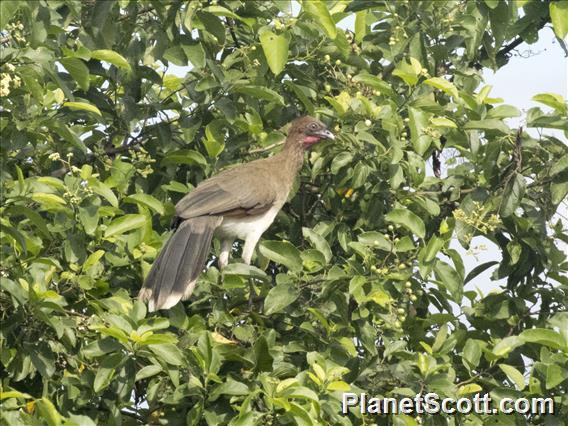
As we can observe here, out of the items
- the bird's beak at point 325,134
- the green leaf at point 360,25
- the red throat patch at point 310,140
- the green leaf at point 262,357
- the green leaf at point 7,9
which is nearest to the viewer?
the green leaf at point 7,9

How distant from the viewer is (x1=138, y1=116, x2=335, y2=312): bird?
5.99m

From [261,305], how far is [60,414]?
1160 mm

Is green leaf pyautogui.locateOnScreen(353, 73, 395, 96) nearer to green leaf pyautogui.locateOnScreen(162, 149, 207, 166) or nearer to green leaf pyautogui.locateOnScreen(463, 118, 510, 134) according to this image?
green leaf pyautogui.locateOnScreen(463, 118, 510, 134)

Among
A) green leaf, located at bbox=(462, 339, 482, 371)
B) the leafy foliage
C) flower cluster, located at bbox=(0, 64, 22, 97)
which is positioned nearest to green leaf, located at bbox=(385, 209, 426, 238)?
the leafy foliage

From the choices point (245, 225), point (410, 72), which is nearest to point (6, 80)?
point (410, 72)

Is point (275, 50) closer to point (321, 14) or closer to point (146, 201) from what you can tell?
point (321, 14)

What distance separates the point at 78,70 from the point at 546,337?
2158mm

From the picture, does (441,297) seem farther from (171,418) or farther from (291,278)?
(171,418)

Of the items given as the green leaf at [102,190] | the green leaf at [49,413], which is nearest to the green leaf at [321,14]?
the green leaf at [102,190]

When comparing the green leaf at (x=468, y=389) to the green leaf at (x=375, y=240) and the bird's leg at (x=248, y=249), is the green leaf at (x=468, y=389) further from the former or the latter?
the bird's leg at (x=248, y=249)

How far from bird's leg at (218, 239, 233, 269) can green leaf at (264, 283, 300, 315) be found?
1.43 meters

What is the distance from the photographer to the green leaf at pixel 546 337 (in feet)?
17.1

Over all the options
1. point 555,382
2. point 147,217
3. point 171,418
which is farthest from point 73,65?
point 555,382

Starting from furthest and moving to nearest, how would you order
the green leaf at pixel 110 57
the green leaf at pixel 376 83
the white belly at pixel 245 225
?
the white belly at pixel 245 225 < the green leaf at pixel 376 83 < the green leaf at pixel 110 57
